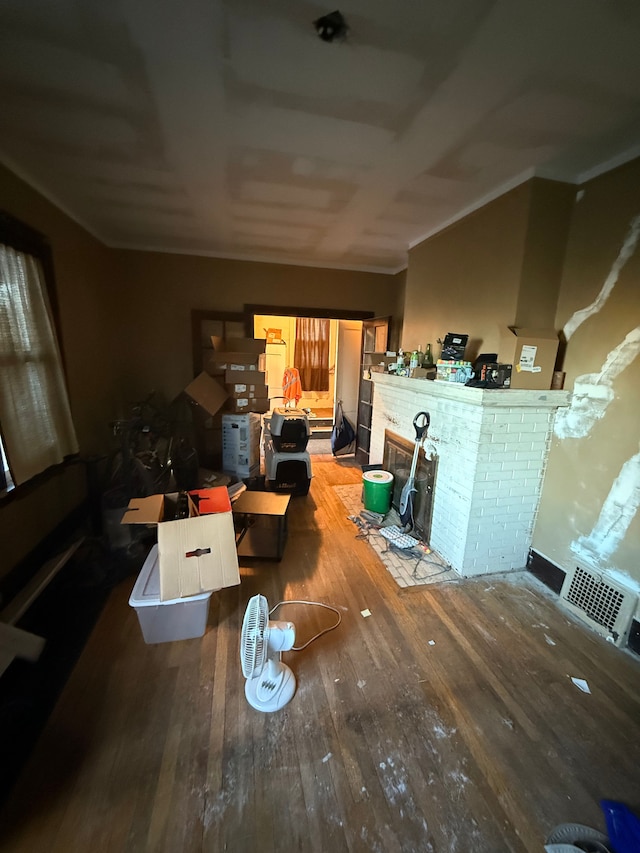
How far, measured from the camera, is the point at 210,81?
1402 mm

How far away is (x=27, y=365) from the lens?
2.10 m

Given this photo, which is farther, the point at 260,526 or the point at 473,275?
the point at 260,526

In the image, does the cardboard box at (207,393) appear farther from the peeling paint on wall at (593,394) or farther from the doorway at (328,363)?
the peeling paint on wall at (593,394)

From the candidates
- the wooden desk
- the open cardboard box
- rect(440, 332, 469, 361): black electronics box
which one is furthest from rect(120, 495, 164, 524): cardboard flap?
rect(440, 332, 469, 361): black electronics box

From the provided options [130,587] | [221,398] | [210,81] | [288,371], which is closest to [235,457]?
[221,398]

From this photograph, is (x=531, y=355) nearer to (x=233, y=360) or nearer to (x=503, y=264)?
(x=503, y=264)

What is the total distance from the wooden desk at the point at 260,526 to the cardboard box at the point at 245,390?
150 centimetres

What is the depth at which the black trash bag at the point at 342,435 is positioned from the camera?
5145 millimetres

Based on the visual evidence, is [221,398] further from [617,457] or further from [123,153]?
[617,457]

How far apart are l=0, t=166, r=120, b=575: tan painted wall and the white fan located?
5.29ft

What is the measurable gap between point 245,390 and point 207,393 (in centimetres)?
42

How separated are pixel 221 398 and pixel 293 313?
4.63 ft

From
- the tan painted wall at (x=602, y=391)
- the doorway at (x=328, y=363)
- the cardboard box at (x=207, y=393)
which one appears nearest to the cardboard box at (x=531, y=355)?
the tan painted wall at (x=602, y=391)

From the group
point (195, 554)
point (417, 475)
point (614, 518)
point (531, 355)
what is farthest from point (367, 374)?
point (195, 554)
